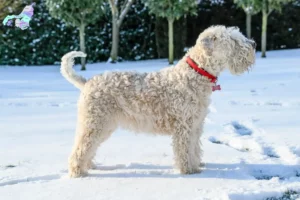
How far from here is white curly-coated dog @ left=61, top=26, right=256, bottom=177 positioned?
3.82 m

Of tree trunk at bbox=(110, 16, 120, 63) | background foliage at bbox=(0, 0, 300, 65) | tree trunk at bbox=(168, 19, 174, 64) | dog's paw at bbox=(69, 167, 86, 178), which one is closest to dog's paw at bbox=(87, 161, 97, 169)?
dog's paw at bbox=(69, 167, 86, 178)

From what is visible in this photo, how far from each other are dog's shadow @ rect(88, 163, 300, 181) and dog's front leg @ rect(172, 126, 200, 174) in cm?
7

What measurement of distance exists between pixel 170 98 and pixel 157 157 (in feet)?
2.61

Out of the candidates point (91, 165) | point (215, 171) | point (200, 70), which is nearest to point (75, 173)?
point (91, 165)

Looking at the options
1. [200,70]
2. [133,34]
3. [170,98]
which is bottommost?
[133,34]

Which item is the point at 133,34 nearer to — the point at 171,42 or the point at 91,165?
the point at 171,42

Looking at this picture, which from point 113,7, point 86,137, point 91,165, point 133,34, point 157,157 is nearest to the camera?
point 86,137

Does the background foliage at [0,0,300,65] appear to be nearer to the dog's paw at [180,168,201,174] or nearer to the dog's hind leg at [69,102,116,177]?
the dog's hind leg at [69,102,116,177]

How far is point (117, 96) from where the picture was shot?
12.7ft

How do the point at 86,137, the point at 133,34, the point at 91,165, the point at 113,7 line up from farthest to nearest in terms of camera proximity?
the point at 133,34 < the point at 113,7 < the point at 91,165 < the point at 86,137

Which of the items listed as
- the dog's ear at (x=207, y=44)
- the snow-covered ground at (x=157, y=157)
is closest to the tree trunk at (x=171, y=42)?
the snow-covered ground at (x=157, y=157)

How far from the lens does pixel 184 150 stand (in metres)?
3.89

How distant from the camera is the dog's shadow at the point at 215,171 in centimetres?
379

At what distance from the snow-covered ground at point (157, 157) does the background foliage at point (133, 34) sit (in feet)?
25.3
